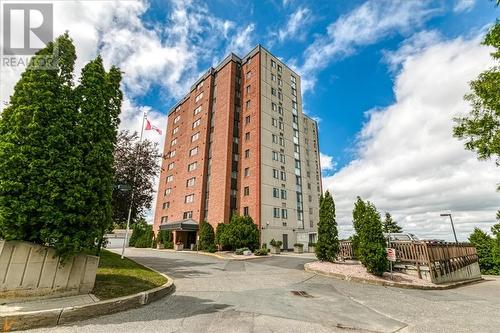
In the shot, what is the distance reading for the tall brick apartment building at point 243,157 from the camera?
3597cm

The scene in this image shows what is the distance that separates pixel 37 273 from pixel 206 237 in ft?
94.9

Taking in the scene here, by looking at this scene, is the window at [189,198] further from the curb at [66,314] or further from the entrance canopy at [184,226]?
the curb at [66,314]

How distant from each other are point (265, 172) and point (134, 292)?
29.7m

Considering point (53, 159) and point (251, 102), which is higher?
point (251, 102)

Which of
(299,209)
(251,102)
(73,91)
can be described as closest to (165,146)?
(251,102)

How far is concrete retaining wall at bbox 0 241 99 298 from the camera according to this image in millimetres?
5445

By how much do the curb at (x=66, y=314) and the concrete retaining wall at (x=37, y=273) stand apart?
119 cm

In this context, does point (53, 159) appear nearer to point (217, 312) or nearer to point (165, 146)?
point (217, 312)

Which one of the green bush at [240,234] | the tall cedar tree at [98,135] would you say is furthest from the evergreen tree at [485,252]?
the tall cedar tree at [98,135]

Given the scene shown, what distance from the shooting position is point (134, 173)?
1825 centimetres

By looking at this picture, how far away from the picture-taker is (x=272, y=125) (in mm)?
40156

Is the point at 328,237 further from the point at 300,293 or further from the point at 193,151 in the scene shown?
the point at 193,151

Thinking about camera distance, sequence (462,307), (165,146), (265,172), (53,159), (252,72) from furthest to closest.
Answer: (165,146)
(252,72)
(265,172)
(462,307)
(53,159)

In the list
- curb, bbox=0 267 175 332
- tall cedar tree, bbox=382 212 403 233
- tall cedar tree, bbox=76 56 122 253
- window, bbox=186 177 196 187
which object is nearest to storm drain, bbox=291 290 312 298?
curb, bbox=0 267 175 332
